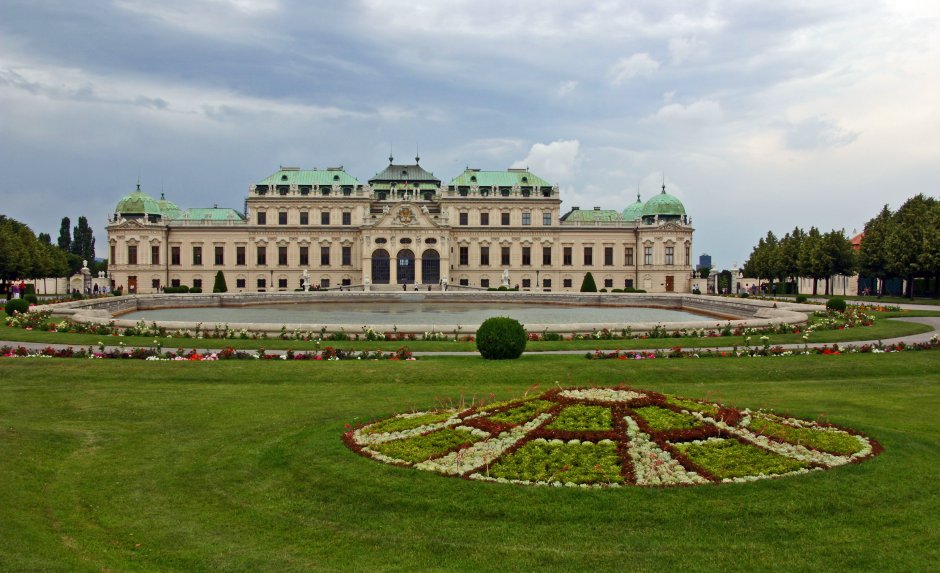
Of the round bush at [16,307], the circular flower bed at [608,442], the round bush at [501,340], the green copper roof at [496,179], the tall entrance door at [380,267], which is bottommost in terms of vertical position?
the circular flower bed at [608,442]

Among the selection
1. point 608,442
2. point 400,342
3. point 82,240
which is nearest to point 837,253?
point 400,342

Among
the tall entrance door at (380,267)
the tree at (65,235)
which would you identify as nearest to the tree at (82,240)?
the tree at (65,235)

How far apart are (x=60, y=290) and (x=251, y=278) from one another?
30422 mm

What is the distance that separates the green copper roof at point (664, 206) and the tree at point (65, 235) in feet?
348

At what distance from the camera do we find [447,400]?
17797 mm

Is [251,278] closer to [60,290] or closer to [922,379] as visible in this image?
[60,290]

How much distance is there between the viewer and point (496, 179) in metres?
106

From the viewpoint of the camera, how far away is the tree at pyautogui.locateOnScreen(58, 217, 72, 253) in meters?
140

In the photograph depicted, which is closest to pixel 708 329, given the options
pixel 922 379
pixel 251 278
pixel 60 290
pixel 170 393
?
pixel 922 379

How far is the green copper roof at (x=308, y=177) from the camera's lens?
10344 centimetres

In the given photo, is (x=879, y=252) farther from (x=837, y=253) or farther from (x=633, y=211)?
(x=633, y=211)

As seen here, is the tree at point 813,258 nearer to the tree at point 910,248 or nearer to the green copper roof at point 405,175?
the tree at point 910,248

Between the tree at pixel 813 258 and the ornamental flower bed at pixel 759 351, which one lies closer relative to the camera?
the ornamental flower bed at pixel 759 351

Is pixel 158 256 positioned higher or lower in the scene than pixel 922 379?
higher
